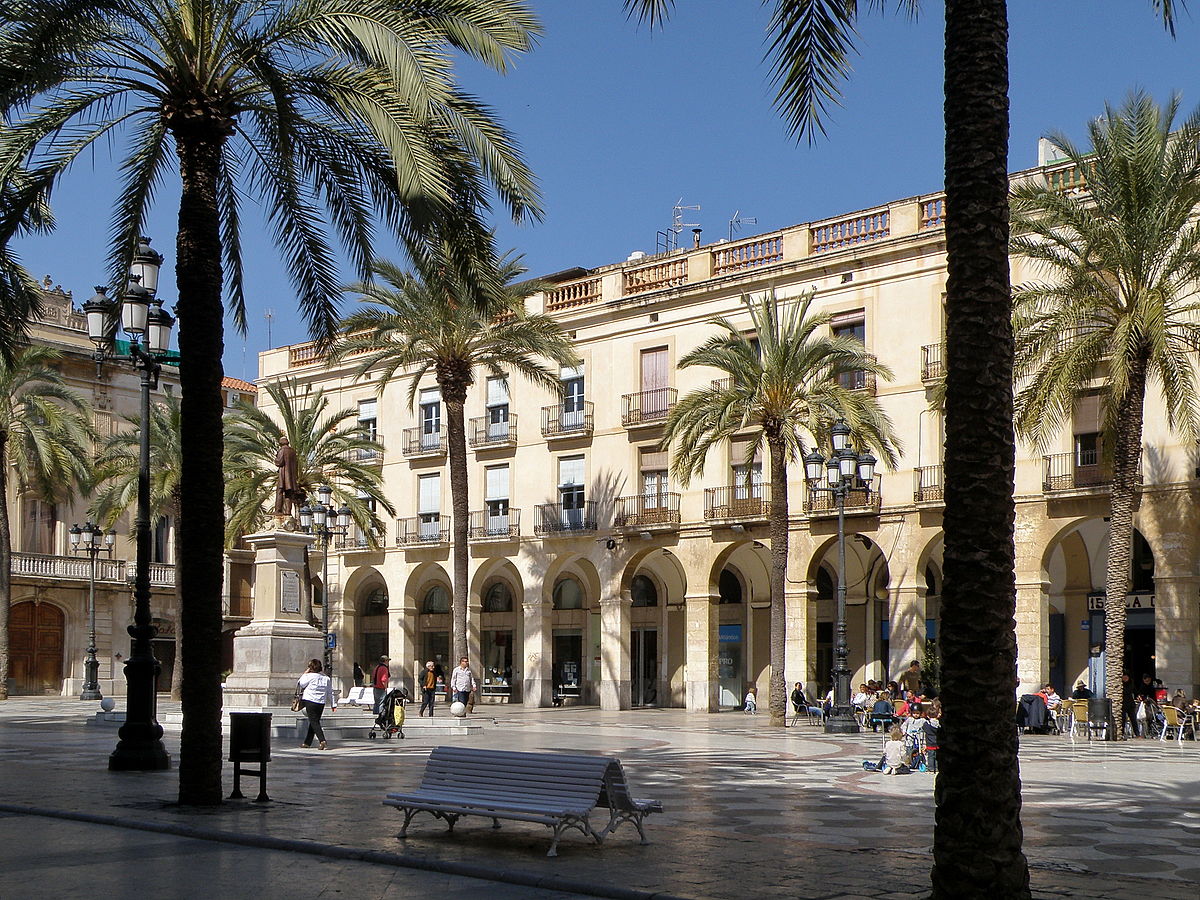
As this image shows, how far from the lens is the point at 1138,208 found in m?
27.2

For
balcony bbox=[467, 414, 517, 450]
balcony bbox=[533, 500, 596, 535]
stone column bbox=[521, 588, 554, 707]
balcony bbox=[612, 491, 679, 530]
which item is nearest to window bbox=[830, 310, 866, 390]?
balcony bbox=[612, 491, 679, 530]

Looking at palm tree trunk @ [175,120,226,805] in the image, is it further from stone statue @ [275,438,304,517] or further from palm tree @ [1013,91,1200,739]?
palm tree @ [1013,91,1200,739]

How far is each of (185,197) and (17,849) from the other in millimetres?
6261

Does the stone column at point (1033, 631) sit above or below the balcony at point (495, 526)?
below

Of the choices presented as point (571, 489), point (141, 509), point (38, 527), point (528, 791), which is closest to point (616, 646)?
point (571, 489)

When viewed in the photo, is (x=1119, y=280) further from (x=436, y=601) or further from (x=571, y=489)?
(x=436, y=601)

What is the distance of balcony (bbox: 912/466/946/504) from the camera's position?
122 ft

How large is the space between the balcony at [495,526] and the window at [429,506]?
1.54m

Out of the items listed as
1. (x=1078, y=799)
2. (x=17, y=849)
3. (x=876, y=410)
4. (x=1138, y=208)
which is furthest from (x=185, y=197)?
(x=876, y=410)

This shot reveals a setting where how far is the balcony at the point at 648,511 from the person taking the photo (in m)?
43.8

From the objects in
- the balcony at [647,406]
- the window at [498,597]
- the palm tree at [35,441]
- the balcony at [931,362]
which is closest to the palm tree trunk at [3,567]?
the palm tree at [35,441]

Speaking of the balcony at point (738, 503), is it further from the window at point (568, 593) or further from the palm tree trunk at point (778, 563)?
the window at point (568, 593)

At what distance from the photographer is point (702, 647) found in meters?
43.3

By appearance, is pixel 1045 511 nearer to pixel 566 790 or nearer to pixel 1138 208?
pixel 1138 208
